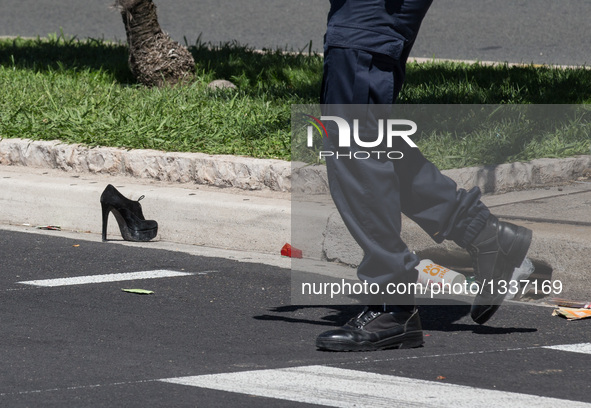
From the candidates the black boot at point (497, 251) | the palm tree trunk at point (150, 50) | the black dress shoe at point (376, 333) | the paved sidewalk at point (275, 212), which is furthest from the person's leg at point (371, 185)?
the palm tree trunk at point (150, 50)

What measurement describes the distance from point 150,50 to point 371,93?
551cm

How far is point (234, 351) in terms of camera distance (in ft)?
12.8

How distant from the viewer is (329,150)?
13.1ft

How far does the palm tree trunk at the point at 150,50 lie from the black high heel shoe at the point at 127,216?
121 inches

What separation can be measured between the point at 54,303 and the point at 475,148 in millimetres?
2771

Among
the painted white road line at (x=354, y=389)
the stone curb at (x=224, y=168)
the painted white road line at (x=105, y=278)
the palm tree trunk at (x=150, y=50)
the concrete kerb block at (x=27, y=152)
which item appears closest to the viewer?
the painted white road line at (x=354, y=389)

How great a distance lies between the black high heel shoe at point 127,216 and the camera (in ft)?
20.1

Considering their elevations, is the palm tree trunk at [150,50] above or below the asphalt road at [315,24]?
below

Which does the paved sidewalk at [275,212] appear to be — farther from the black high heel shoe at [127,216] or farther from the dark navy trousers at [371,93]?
the dark navy trousers at [371,93]

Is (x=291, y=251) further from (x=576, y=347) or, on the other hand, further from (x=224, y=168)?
(x=576, y=347)

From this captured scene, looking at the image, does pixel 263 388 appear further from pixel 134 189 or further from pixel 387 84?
pixel 134 189

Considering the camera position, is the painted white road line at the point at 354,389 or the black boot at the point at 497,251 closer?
the painted white road line at the point at 354,389

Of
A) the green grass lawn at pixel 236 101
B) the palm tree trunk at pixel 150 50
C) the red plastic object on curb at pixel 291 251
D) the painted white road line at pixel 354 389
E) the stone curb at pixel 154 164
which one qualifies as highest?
the palm tree trunk at pixel 150 50

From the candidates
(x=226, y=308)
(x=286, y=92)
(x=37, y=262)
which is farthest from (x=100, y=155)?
(x=226, y=308)
